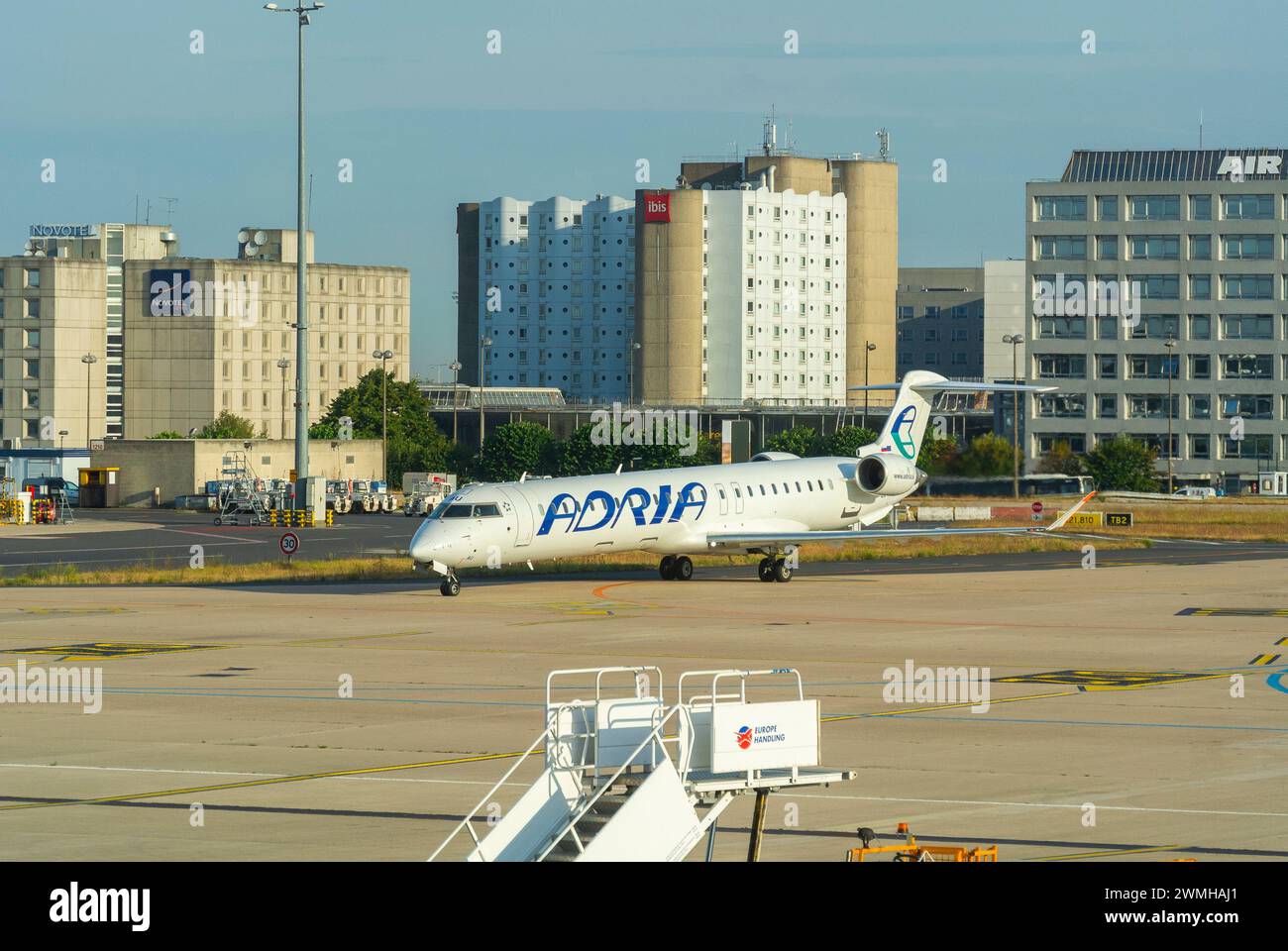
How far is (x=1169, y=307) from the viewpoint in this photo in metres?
153

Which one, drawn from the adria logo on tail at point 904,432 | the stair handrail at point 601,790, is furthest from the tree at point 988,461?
the stair handrail at point 601,790

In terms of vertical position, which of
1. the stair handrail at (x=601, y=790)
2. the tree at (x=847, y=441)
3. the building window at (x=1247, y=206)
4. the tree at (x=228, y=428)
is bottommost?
the stair handrail at (x=601, y=790)

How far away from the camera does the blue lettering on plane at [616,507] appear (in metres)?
46.9

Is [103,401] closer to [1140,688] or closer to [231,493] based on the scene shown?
[231,493]

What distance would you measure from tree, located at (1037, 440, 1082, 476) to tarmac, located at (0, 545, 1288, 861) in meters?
92.0

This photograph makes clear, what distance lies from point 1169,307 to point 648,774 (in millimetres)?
148311

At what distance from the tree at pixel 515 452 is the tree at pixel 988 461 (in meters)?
47.2

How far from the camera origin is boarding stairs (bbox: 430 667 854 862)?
12.5 metres

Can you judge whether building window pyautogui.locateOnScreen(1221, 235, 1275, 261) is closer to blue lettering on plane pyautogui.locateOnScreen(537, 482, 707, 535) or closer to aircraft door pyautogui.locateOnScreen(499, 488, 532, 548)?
blue lettering on plane pyautogui.locateOnScreen(537, 482, 707, 535)

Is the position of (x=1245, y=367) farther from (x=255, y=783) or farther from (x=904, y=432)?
(x=255, y=783)

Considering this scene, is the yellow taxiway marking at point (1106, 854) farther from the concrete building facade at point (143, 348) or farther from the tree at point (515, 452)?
the concrete building facade at point (143, 348)

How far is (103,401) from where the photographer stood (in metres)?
186

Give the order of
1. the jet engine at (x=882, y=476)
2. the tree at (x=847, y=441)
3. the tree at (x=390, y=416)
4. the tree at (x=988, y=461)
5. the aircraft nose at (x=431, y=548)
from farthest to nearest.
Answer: the tree at (x=390, y=416) < the tree at (x=847, y=441) < the tree at (x=988, y=461) < the jet engine at (x=882, y=476) < the aircraft nose at (x=431, y=548)
